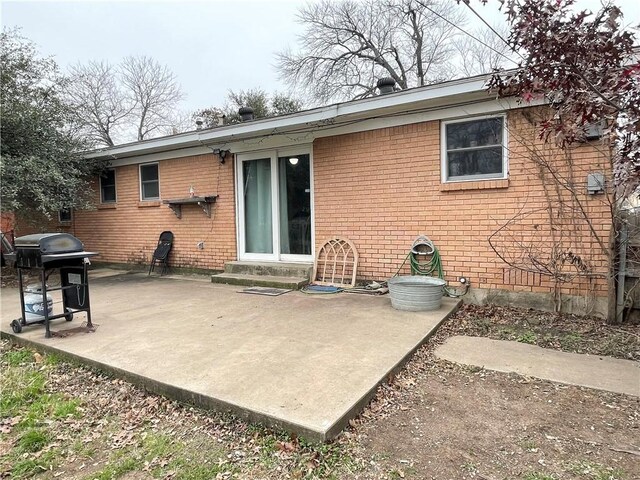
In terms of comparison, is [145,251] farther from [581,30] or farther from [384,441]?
[581,30]

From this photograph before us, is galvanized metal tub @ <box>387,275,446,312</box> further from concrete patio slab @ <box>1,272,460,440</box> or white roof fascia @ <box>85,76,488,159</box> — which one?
white roof fascia @ <box>85,76,488,159</box>

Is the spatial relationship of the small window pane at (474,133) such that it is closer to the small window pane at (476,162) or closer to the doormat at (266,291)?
the small window pane at (476,162)

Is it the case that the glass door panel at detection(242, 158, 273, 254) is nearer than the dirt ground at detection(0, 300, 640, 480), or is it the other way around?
the dirt ground at detection(0, 300, 640, 480)

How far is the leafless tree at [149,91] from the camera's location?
70.1 ft

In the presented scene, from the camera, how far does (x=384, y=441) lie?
7.48 ft

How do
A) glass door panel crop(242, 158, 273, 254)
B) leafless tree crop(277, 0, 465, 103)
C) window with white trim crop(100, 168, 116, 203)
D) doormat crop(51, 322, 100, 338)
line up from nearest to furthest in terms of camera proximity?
1. doormat crop(51, 322, 100, 338)
2. glass door panel crop(242, 158, 273, 254)
3. window with white trim crop(100, 168, 116, 203)
4. leafless tree crop(277, 0, 465, 103)

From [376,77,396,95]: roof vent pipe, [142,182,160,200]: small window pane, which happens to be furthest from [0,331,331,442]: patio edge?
[142,182,160,200]: small window pane

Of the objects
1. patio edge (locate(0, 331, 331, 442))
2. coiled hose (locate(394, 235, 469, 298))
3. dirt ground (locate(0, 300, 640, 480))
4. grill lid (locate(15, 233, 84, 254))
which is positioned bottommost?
dirt ground (locate(0, 300, 640, 480))

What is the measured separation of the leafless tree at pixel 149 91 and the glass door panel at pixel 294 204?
17545 millimetres

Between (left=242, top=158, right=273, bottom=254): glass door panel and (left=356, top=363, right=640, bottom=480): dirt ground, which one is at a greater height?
(left=242, top=158, right=273, bottom=254): glass door panel

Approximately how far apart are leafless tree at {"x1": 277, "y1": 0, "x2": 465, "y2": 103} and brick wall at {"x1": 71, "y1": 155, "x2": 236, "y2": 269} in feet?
40.3

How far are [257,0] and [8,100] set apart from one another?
5.25 meters

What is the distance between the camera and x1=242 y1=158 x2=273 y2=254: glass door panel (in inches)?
282

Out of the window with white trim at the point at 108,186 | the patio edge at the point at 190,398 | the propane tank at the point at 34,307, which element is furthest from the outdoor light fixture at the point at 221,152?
the patio edge at the point at 190,398
